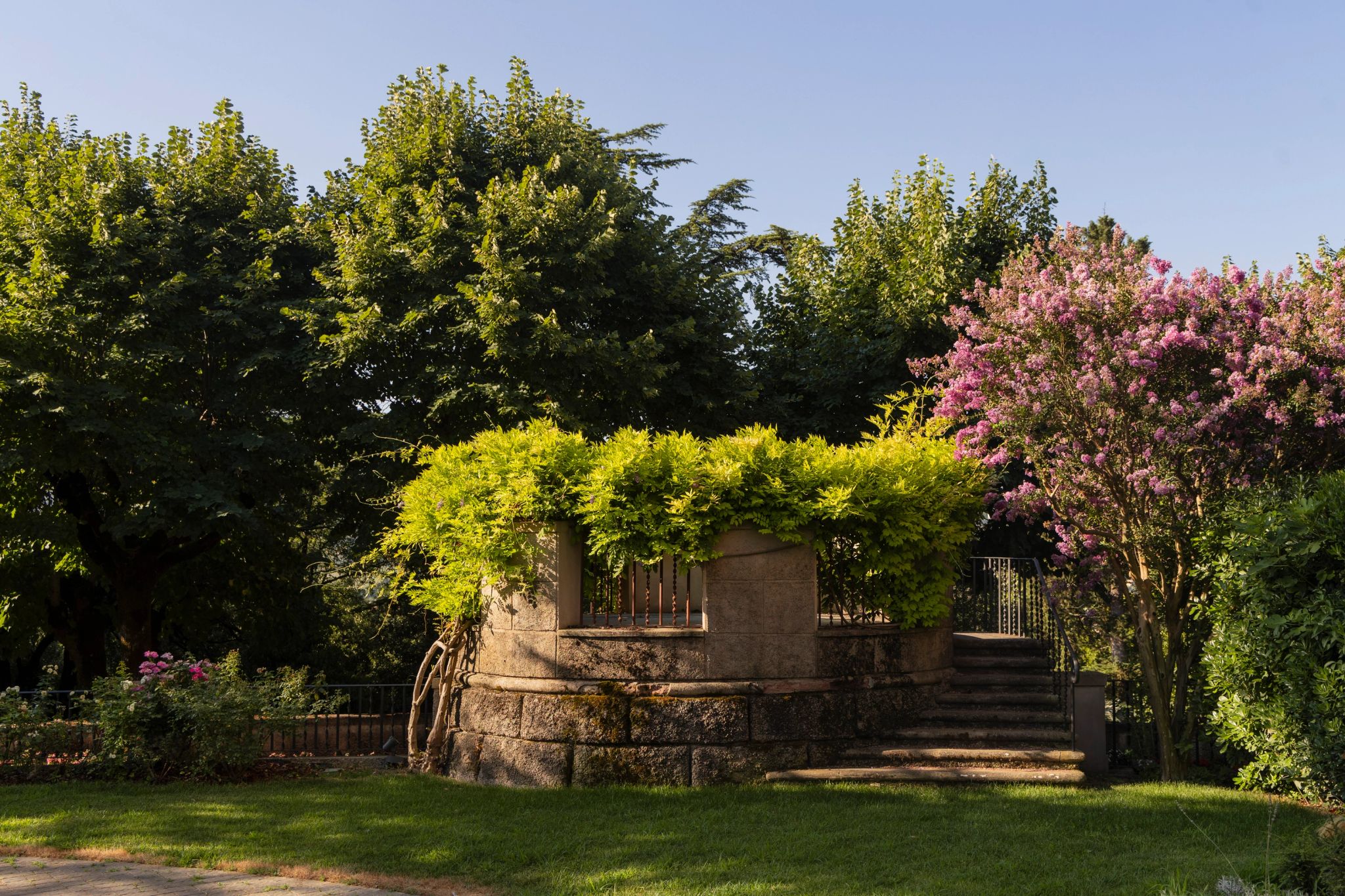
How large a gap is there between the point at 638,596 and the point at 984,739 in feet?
15.0

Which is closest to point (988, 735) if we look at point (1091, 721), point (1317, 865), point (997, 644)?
point (1091, 721)

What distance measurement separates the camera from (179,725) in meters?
11.3

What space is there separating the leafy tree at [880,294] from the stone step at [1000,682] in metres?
7.29

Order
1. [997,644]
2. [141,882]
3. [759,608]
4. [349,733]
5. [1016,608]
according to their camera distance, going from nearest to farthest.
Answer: [141,882] < [759,608] < [997,644] < [349,733] < [1016,608]

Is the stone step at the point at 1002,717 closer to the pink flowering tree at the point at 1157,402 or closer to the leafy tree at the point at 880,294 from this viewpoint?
the pink flowering tree at the point at 1157,402

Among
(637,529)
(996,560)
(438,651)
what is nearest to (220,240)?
(438,651)

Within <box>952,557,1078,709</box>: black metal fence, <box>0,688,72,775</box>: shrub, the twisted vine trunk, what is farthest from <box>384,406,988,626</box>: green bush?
<box>0,688,72,775</box>: shrub

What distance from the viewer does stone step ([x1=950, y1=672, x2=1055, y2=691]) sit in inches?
469

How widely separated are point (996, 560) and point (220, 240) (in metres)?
13.5

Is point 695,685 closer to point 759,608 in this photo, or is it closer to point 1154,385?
point 759,608

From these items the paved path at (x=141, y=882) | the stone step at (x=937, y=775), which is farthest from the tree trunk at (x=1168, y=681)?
the paved path at (x=141, y=882)

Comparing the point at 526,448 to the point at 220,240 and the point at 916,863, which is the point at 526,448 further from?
the point at 220,240

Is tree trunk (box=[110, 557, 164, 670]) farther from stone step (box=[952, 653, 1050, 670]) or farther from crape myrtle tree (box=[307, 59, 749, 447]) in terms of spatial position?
stone step (box=[952, 653, 1050, 670])

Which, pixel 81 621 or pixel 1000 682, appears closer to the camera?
pixel 1000 682
